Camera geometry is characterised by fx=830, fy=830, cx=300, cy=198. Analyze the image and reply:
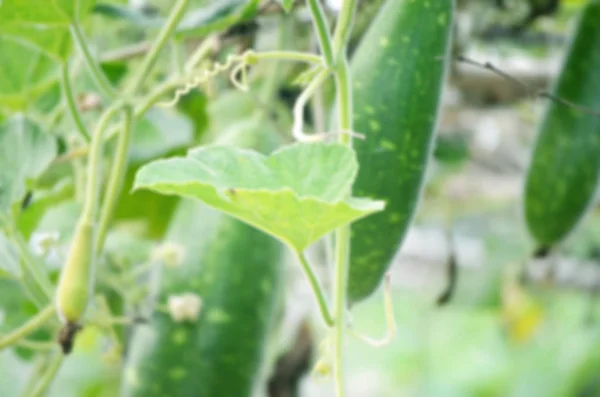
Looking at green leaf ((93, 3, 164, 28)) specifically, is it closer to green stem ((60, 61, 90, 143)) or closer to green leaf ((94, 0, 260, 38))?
green leaf ((94, 0, 260, 38))

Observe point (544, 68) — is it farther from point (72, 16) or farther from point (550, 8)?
point (72, 16)

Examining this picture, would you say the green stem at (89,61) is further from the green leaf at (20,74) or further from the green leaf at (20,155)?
the green leaf at (20,74)

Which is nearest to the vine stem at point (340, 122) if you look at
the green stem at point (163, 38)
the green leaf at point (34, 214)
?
the green stem at point (163, 38)

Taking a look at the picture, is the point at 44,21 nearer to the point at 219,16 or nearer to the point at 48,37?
the point at 48,37

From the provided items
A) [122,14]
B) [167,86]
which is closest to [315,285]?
[167,86]

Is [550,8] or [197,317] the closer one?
[197,317]

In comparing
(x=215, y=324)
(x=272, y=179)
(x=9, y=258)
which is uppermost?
(x=272, y=179)

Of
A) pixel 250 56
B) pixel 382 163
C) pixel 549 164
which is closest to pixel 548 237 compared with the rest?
pixel 549 164
